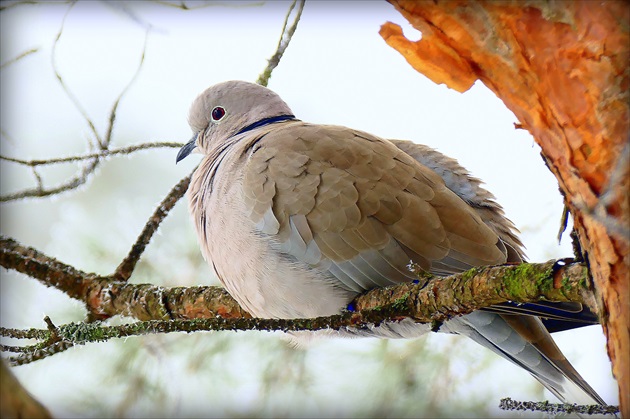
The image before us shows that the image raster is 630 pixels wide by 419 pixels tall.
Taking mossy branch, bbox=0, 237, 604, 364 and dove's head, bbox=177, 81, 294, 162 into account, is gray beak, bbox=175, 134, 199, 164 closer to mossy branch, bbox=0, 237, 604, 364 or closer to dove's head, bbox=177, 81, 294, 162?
dove's head, bbox=177, 81, 294, 162

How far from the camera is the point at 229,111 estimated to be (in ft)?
7.41

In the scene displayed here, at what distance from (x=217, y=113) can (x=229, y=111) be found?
0.05 meters

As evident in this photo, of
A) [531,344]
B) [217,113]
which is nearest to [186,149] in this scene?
[217,113]

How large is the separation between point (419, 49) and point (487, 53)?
0.43ft

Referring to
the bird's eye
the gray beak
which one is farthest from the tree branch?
the bird's eye

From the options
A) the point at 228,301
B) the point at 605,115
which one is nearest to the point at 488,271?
the point at 605,115

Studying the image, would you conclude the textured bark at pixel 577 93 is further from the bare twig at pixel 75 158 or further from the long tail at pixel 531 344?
the bare twig at pixel 75 158

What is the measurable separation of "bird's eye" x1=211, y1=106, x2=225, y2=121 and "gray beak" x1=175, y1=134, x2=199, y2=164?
0.10m

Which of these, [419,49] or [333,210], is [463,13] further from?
[333,210]

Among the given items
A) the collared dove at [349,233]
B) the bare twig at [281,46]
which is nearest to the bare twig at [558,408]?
the collared dove at [349,233]

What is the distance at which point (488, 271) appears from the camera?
44.0 inches

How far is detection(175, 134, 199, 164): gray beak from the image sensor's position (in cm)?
225

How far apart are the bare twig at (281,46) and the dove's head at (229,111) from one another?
0.04 meters

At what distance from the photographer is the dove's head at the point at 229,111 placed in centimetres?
223
